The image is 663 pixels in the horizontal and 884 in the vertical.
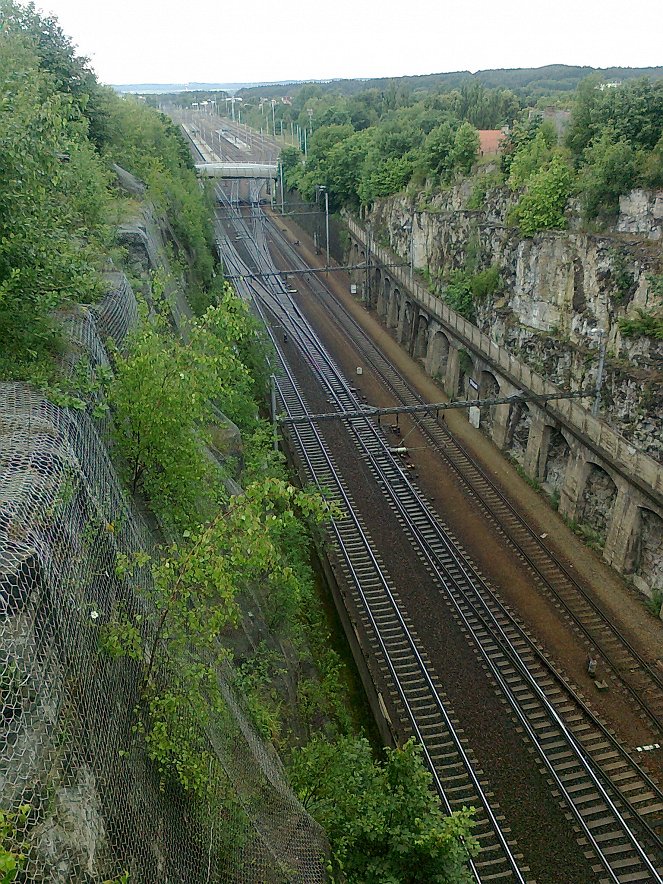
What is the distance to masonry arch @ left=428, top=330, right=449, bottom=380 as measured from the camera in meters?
38.8

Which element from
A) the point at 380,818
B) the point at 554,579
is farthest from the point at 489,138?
the point at 380,818

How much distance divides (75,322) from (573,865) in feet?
47.4

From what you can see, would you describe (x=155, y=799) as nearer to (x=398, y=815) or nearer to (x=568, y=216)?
(x=398, y=815)

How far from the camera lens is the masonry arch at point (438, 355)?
3884cm

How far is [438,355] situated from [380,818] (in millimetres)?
31678

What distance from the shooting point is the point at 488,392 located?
33.6 m

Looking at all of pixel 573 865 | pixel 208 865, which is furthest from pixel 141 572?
pixel 573 865

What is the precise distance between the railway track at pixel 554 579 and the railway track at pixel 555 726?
75.2 inches

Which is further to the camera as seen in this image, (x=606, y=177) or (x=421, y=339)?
(x=421, y=339)

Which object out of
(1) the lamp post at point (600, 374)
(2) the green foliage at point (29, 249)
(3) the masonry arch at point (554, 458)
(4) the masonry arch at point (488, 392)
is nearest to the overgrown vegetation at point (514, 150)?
(1) the lamp post at point (600, 374)

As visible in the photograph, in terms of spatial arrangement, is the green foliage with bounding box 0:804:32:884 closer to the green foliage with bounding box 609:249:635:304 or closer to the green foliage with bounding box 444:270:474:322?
the green foliage with bounding box 609:249:635:304

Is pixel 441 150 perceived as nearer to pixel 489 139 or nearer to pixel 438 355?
pixel 489 139

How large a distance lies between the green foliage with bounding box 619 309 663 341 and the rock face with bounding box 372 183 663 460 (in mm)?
219

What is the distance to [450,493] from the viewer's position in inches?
1060
